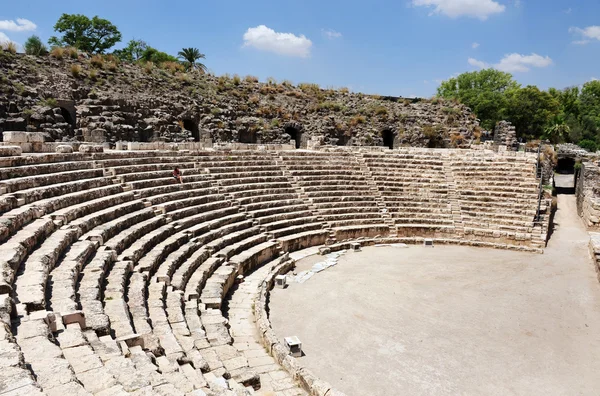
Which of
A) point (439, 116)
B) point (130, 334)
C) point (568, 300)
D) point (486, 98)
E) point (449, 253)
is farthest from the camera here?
point (486, 98)

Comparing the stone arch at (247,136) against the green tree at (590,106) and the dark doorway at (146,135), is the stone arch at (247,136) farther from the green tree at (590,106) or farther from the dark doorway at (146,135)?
the green tree at (590,106)

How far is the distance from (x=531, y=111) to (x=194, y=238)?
134 ft

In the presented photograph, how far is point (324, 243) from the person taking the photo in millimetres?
15383

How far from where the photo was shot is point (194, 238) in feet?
38.4

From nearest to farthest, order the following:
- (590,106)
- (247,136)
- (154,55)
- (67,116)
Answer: (67,116)
(247,136)
(154,55)
(590,106)

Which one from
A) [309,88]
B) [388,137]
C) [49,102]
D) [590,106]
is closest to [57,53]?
[49,102]

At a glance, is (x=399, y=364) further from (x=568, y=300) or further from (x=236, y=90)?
(x=236, y=90)

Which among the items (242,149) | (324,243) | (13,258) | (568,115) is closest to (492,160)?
(324,243)

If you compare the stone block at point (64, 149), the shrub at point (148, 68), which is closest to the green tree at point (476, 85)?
the shrub at point (148, 68)

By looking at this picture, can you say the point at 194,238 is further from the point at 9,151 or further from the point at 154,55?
the point at 154,55

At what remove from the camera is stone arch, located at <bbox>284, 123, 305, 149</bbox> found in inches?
1027

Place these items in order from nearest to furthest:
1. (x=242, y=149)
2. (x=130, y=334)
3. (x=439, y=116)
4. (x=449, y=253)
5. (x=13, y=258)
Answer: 1. (x=130, y=334)
2. (x=13, y=258)
3. (x=449, y=253)
4. (x=242, y=149)
5. (x=439, y=116)

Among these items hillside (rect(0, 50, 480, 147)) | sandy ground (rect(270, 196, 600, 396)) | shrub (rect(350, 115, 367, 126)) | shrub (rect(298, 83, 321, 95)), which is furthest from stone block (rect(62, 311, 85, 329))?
shrub (rect(298, 83, 321, 95))

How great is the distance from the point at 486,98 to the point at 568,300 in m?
38.4
